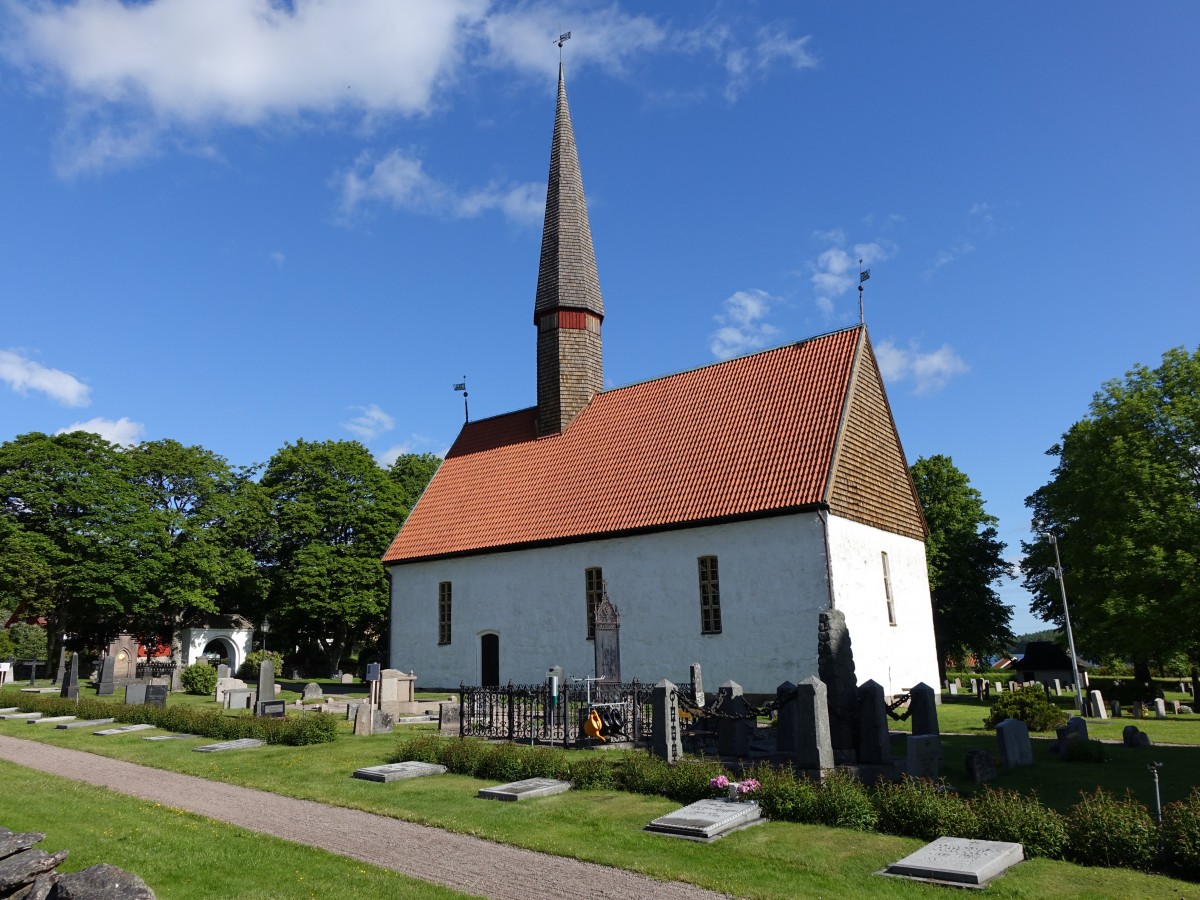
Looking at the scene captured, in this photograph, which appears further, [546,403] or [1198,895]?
[546,403]

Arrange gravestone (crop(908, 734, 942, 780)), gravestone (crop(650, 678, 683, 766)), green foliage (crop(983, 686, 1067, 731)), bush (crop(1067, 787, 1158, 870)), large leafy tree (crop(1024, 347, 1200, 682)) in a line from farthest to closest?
large leafy tree (crop(1024, 347, 1200, 682))
green foliage (crop(983, 686, 1067, 731))
gravestone (crop(650, 678, 683, 766))
gravestone (crop(908, 734, 942, 780))
bush (crop(1067, 787, 1158, 870))

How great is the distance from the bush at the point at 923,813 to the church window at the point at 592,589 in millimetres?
15772

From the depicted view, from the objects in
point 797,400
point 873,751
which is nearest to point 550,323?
point 797,400

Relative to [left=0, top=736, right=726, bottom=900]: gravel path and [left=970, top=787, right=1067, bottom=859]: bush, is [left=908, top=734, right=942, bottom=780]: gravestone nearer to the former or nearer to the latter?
[left=970, top=787, right=1067, bottom=859]: bush

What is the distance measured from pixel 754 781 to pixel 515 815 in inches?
118

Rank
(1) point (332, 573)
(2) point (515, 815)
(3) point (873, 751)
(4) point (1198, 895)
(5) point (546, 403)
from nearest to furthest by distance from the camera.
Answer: (4) point (1198, 895) → (2) point (515, 815) → (3) point (873, 751) → (5) point (546, 403) → (1) point (332, 573)

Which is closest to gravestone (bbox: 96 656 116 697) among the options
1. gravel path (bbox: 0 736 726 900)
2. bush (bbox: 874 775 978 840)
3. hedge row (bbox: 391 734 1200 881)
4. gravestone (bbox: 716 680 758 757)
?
gravel path (bbox: 0 736 726 900)

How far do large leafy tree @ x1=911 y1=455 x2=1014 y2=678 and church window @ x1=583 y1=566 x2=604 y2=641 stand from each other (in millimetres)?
21515

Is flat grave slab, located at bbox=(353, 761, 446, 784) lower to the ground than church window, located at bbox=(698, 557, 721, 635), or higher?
lower

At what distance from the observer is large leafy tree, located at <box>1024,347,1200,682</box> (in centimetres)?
2644

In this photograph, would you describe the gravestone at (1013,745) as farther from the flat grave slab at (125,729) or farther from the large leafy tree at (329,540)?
the large leafy tree at (329,540)

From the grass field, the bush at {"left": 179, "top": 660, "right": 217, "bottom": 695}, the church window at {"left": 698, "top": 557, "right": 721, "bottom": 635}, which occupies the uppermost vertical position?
the church window at {"left": 698, "top": 557, "right": 721, "bottom": 635}

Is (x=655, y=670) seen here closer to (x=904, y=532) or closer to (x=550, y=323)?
(x=904, y=532)

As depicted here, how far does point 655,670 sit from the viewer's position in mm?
23297
